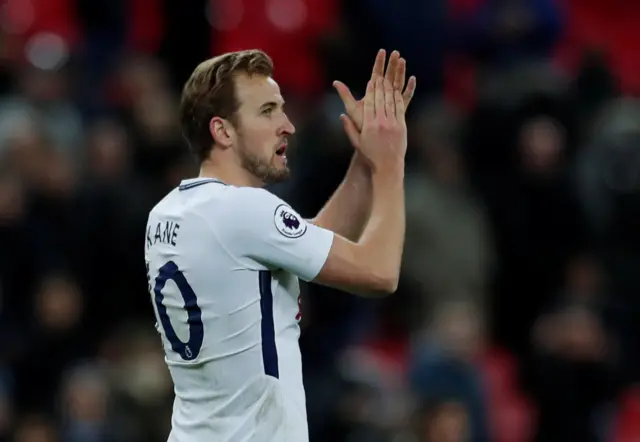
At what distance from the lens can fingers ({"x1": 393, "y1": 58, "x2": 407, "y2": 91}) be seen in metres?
4.79

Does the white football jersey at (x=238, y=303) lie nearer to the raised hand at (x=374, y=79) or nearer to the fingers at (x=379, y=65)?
the raised hand at (x=374, y=79)

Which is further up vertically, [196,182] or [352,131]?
[352,131]

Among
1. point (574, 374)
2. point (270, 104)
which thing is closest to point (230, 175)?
point (270, 104)

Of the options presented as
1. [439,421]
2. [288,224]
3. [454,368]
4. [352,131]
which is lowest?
[439,421]

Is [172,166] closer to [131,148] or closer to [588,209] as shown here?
[131,148]

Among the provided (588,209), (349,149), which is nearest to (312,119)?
(349,149)

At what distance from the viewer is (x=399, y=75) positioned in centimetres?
480

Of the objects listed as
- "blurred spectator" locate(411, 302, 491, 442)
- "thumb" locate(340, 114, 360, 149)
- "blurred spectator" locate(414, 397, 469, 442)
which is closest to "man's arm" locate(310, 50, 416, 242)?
"thumb" locate(340, 114, 360, 149)

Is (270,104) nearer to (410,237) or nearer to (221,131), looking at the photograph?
(221,131)

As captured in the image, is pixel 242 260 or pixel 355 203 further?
pixel 355 203

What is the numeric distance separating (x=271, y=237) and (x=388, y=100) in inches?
27.6

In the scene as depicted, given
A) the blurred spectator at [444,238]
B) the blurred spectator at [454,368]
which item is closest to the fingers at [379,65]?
the blurred spectator at [454,368]

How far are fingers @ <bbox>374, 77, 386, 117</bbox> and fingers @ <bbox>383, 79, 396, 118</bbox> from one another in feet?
0.04

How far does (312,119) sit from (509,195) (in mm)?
1473
